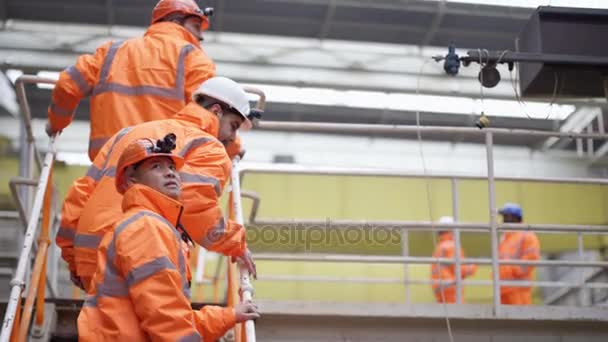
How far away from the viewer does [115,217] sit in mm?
4668

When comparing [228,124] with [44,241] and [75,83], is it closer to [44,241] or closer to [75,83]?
[75,83]

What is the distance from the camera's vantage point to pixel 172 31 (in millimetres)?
5930

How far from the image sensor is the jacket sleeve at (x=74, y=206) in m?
4.98

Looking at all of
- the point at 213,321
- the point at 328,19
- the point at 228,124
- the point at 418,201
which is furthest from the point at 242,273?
the point at 418,201

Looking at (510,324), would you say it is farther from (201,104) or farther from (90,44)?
(90,44)

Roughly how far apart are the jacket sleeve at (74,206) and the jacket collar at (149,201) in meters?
1.03

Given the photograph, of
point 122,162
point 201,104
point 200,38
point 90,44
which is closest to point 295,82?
point 90,44

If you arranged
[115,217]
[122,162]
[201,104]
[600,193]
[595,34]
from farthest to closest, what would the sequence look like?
[600,193], [595,34], [201,104], [115,217], [122,162]

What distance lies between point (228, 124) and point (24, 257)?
46.5 inches

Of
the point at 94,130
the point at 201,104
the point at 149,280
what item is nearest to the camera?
the point at 149,280

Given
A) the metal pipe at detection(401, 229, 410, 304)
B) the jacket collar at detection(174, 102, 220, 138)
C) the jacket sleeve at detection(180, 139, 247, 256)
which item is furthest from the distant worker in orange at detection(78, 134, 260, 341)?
the metal pipe at detection(401, 229, 410, 304)

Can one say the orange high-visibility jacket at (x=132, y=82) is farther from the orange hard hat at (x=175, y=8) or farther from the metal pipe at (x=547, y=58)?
the metal pipe at (x=547, y=58)

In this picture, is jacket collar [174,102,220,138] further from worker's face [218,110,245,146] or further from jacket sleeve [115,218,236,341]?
jacket sleeve [115,218,236,341]

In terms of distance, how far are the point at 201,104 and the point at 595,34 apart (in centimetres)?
234
